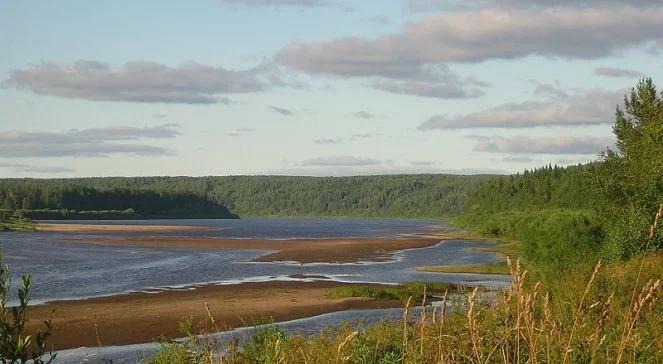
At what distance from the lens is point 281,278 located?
57.3m

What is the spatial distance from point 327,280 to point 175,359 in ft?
135

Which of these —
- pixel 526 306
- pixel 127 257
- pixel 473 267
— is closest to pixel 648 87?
pixel 473 267

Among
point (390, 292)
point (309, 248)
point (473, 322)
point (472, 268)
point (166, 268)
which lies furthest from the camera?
point (309, 248)

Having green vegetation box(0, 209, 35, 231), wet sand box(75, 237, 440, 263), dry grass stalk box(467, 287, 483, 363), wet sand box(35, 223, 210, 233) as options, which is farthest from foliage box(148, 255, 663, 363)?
green vegetation box(0, 209, 35, 231)

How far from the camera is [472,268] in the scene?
209ft

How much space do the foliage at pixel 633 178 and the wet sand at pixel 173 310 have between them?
43.1ft

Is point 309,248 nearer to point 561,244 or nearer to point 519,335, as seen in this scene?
point 561,244

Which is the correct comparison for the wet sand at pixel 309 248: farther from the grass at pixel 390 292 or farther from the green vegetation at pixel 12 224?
the green vegetation at pixel 12 224

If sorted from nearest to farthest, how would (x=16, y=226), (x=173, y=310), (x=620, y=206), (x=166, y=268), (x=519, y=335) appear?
(x=519, y=335)
(x=173, y=310)
(x=620, y=206)
(x=166, y=268)
(x=16, y=226)

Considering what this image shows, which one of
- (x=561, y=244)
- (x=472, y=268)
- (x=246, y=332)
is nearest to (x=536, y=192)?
(x=472, y=268)

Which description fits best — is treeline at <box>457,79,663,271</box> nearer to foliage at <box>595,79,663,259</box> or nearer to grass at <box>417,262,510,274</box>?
foliage at <box>595,79,663,259</box>

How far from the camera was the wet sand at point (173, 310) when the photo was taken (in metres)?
32.3

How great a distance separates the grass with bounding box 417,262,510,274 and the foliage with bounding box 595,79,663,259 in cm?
1198

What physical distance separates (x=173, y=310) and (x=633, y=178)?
98.3 feet
